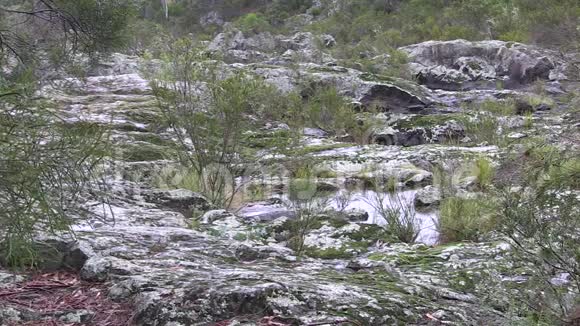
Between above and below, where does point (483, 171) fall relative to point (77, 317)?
below

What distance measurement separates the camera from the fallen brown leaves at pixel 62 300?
3055mm

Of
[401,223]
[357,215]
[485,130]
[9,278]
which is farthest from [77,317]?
[485,130]

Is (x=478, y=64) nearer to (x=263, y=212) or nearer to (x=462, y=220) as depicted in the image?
(x=263, y=212)

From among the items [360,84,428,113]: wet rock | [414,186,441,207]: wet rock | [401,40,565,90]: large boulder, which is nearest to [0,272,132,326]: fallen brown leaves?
[414,186,441,207]: wet rock

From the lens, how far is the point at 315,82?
15.3 meters

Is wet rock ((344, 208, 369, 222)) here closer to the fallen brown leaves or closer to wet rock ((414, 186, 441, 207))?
wet rock ((414, 186, 441, 207))

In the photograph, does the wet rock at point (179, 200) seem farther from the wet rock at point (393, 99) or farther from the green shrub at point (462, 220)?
the wet rock at point (393, 99)

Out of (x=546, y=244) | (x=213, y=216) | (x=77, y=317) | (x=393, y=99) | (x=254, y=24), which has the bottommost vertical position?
(x=393, y=99)

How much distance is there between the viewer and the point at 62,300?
3.26 meters

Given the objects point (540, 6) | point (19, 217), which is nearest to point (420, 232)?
point (19, 217)

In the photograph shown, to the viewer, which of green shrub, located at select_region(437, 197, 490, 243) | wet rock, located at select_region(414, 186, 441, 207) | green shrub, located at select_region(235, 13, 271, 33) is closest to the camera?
green shrub, located at select_region(437, 197, 490, 243)

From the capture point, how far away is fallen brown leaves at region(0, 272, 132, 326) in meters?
3.05

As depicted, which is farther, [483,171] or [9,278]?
[483,171]

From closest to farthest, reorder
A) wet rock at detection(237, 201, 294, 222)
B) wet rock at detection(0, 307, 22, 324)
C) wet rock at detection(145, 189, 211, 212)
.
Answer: wet rock at detection(0, 307, 22, 324) < wet rock at detection(145, 189, 211, 212) < wet rock at detection(237, 201, 294, 222)
